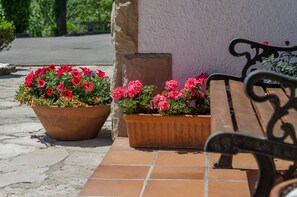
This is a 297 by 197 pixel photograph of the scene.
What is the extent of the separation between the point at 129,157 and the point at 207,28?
1.15 metres

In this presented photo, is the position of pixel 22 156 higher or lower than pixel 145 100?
lower

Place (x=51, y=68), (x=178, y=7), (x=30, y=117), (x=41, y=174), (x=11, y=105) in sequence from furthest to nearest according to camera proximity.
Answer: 1. (x=11, y=105)
2. (x=30, y=117)
3. (x=51, y=68)
4. (x=178, y=7)
5. (x=41, y=174)

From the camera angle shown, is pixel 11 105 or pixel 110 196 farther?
pixel 11 105

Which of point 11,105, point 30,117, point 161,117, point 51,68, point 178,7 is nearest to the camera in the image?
point 161,117

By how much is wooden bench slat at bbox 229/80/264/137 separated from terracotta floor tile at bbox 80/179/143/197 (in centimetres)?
75

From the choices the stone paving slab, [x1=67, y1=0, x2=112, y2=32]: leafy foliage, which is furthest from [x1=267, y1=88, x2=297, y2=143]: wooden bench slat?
[x1=67, y1=0, x2=112, y2=32]: leafy foliage

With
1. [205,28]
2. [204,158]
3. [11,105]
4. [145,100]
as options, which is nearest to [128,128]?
[145,100]

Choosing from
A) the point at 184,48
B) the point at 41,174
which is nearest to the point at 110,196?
the point at 41,174

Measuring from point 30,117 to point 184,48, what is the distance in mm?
2065

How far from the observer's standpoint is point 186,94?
4.56 meters

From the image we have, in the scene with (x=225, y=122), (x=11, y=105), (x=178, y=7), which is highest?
(x=178, y=7)

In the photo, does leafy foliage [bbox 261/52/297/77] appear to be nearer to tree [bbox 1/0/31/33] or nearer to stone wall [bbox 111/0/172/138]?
stone wall [bbox 111/0/172/138]

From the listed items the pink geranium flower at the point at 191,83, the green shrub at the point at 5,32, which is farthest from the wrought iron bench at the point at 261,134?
the green shrub at the point at 5,32

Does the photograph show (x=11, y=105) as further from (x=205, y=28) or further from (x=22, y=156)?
(x=205, y=28)
